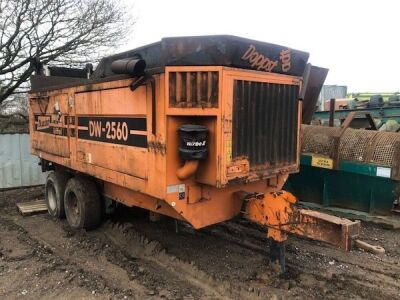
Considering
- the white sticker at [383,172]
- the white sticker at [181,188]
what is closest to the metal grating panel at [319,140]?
the white sticker at [383,172]

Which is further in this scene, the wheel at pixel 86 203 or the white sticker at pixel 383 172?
the white sticker at pixel 383 172

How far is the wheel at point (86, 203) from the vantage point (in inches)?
215

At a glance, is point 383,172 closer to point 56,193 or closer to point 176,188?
point 176,188

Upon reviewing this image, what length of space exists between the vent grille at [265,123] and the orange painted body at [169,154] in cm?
7

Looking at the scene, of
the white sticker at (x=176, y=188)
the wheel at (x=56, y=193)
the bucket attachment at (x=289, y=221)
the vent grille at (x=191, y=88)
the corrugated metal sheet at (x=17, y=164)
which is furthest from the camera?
the corrugated metal sheet at (x=17, y=164)

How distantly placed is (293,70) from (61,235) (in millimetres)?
4064

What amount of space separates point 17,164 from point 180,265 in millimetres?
6425

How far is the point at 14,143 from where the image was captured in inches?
357

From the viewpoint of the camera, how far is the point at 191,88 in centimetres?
353

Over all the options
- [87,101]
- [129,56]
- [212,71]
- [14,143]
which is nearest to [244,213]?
[212,71]

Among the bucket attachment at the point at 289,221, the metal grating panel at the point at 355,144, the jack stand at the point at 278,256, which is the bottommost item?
the jack stand at the point at 278,256

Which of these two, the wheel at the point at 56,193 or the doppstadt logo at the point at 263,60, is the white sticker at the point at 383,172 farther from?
the wheel at the point at 56,193

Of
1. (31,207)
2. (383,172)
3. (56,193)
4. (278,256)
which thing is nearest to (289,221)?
(278,256)

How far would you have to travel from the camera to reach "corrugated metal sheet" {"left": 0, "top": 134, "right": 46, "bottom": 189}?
8.95 m
